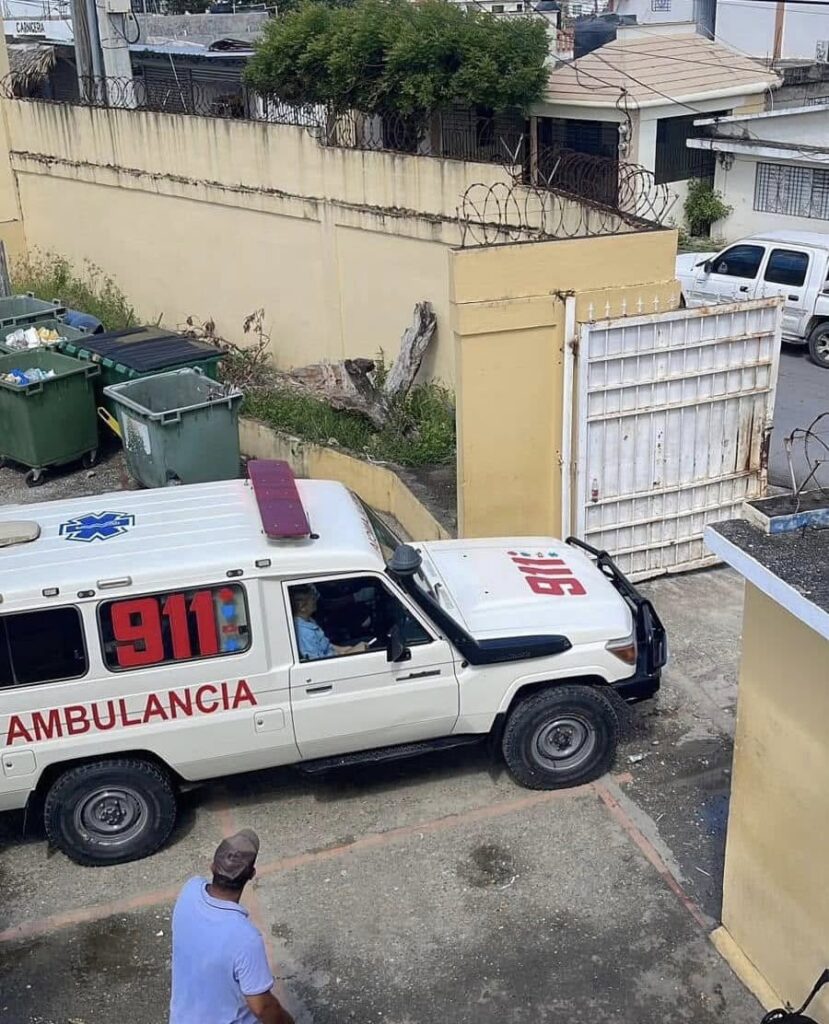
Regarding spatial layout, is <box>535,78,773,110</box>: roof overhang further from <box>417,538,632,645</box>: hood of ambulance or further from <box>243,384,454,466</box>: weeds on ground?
<box>417,538,632,645</box>: hood of ambulance

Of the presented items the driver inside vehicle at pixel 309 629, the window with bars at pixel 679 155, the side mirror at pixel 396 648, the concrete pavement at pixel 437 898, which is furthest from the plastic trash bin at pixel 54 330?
the window with bars at pixel 679 155

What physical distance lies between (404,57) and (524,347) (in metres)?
12.9

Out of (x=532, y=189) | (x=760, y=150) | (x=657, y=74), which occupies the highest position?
(x=657, y=74)

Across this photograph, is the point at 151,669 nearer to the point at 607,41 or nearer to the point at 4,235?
the point at 4,235

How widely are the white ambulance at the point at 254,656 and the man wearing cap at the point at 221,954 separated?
2.02 metres

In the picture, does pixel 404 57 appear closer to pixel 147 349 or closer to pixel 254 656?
pixel 147 349

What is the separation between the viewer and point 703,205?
2080cm

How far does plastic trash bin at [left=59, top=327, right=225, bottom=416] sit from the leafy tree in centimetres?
826

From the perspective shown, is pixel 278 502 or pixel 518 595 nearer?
pixel 278 502

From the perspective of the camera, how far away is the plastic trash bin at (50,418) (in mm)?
11758

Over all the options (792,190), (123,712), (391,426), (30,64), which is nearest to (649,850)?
(123,712)

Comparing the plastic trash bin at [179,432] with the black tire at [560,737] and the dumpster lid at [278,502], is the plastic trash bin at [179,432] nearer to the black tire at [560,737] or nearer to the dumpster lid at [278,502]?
the dumpster lid at [278,502]

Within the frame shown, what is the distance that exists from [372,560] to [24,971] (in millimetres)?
2702

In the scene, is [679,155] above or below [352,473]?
above
